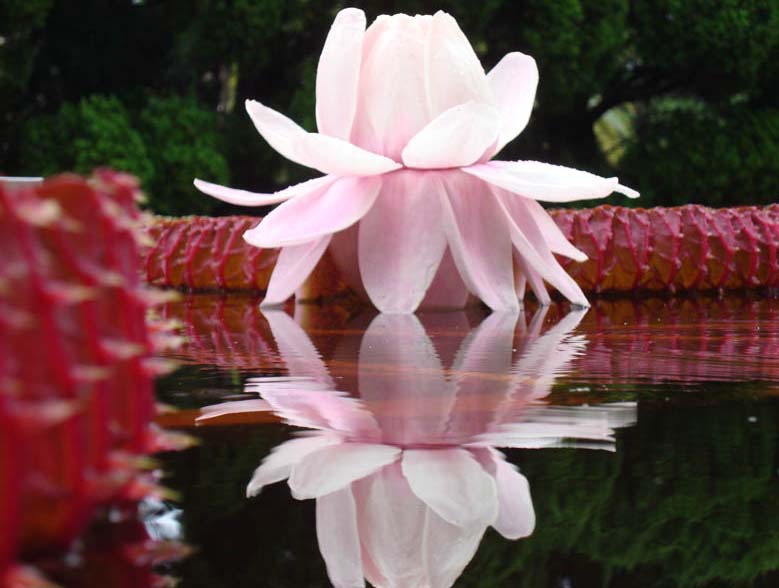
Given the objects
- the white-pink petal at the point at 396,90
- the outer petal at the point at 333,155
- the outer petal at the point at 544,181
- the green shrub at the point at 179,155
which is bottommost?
the green shrub at the point at 179,155

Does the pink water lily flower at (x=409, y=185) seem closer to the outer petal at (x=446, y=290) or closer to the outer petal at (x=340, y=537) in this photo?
the outer petal at (x=446, y=290)

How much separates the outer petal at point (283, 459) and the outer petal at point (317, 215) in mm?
631

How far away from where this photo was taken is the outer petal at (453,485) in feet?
0.91

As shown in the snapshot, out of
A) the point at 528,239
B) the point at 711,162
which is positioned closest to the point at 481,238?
the point at 528,239

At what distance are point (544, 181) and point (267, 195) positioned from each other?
0.26m

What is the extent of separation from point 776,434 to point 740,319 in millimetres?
608

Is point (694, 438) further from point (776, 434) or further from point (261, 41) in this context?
point (261, 41)

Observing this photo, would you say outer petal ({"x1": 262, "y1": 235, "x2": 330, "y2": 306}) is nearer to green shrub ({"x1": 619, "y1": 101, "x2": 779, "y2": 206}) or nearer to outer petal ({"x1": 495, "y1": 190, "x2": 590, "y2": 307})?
outer petal ({"x1": 495, "y1": 190, "x2": 590, "y2": 307})

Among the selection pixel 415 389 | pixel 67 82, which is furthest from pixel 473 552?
pixel 67 82

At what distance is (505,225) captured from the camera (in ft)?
3.37

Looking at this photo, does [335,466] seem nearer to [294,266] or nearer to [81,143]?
[294,266]

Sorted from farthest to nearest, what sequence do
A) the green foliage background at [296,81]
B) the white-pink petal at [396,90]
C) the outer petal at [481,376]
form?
the green foliage background at [296,81], the white-pink petal at [396,90], the outer petal at [481,376]

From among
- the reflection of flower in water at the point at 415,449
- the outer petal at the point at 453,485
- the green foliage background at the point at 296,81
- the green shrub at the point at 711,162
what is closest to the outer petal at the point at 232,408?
the reflection of flower in water at the point at 415,449

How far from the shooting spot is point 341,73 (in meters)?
1.04
